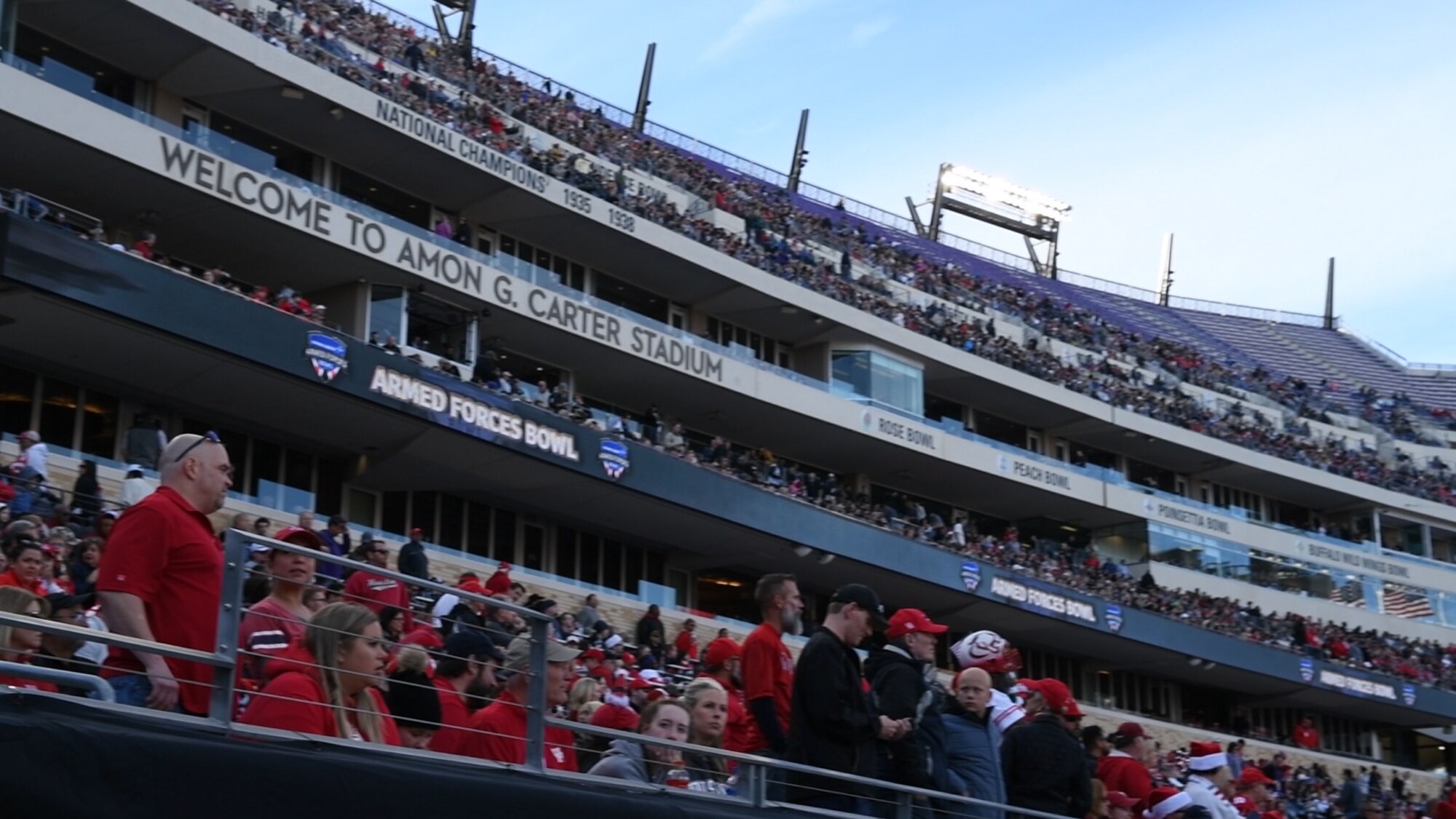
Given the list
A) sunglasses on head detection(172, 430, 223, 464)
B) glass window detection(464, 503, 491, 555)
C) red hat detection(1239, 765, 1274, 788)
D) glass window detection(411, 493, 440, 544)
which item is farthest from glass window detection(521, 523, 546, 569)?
sunglasses on head detection(172, 430, 223, 464)

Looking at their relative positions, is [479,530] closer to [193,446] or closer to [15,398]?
[15,398]

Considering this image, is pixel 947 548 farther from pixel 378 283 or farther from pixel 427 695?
pixel 427 695

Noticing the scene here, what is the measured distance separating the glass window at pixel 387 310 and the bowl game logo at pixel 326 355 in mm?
3090

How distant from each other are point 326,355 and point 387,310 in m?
3.74

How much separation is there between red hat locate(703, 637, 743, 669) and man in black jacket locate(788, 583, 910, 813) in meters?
1.37

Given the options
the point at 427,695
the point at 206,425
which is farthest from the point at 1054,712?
the point at 206,425

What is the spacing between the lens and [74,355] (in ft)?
68.2

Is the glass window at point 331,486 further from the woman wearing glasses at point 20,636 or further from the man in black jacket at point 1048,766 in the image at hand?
the woman wearing glasses at point 20,636

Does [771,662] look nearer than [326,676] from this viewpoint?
No

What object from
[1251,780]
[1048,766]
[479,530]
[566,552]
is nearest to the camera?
[1048,766]

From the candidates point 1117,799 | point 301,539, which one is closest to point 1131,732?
point 1117,799

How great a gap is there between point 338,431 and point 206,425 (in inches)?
69.6

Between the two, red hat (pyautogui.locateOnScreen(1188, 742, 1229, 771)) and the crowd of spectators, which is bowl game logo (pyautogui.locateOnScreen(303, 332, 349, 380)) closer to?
the crowd of spectators

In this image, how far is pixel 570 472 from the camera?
25391mm
